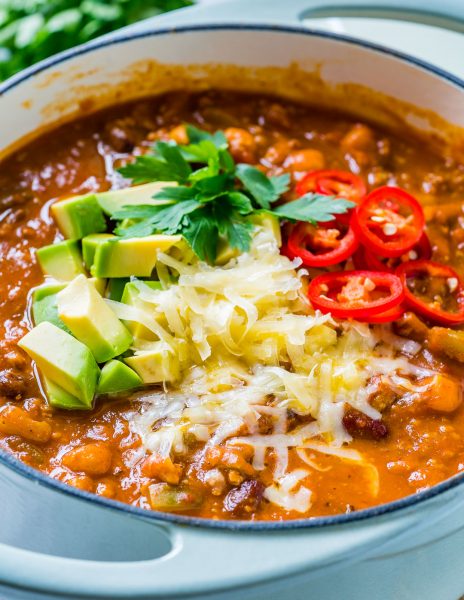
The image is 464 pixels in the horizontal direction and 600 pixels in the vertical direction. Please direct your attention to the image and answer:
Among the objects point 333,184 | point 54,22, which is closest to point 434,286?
point 333,184

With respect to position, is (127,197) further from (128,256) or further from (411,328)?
(411,328)

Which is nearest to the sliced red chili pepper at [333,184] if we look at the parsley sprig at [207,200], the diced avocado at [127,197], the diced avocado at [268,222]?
the parsley sprig at [207,200]

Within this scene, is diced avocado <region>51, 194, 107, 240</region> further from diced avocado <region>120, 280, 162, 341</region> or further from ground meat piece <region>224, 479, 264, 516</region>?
ground meat piece <region>224, 479, 264, 516</region>

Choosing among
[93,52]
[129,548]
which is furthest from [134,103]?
[129,548]

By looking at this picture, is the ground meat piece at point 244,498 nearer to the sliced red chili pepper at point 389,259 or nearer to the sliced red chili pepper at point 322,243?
Answer: the sliced red chili pepper at point 322,243

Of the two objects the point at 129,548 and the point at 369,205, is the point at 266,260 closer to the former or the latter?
the point at 369,205

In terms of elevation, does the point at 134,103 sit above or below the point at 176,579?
above

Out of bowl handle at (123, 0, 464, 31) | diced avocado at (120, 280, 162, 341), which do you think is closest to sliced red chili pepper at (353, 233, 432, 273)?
diced avocado at (120, 280, 162, 341)
